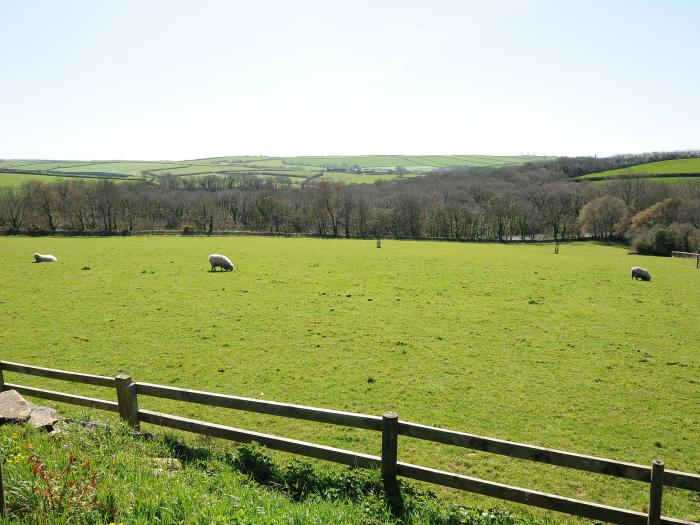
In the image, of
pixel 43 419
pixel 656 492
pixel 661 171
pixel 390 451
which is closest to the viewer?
pixel 656 492

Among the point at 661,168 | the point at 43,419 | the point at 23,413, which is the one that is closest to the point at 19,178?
the point at 23,413

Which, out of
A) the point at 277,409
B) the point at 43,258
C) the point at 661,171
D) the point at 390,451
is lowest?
the point at 43,258

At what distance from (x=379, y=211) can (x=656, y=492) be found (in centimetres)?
Answer: 10042

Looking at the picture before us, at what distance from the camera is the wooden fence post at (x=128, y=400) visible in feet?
26.9

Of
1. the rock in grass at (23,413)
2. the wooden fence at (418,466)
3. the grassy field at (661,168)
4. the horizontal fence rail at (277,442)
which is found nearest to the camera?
the wooden fence at (418,466)

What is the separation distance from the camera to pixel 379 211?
105 metres

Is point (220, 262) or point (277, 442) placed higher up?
point (277, 442)

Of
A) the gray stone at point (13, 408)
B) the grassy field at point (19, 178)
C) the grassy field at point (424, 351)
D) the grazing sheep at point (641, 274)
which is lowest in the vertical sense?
the grazing sheep at point (641, 274)

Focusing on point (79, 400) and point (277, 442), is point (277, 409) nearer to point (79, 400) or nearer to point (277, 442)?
point (277, 442)

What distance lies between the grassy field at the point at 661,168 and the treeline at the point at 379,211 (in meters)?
25.3

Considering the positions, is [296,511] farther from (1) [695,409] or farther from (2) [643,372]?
(2) [643,372]

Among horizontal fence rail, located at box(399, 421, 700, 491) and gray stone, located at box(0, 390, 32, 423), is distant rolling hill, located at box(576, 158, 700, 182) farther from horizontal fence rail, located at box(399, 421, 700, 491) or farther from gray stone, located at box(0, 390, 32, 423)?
gray stone, located at box(0, 390, 32, 423)

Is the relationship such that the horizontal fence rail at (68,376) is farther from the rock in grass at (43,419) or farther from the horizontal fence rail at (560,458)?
the horizontal fence rail at (560,458)

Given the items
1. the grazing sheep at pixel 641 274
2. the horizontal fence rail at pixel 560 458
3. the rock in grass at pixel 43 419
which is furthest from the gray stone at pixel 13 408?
the grazing sheep at pixel 641 274
